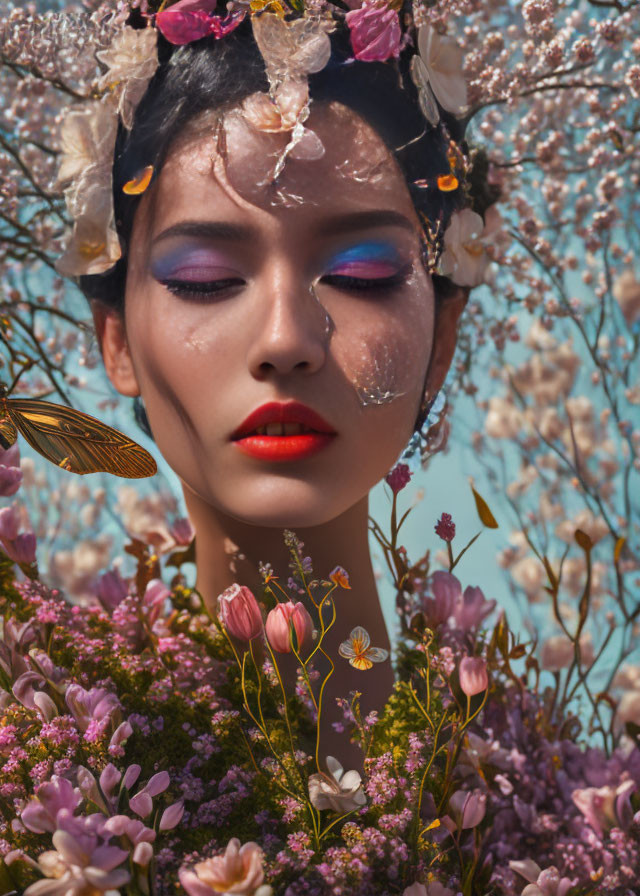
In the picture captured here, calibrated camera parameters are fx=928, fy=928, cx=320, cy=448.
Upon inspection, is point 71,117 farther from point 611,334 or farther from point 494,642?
point 611,334

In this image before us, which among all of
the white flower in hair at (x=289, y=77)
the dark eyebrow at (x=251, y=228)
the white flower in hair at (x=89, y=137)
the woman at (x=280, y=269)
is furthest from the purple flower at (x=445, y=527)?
the white flower in hair at (x=89, y=137)

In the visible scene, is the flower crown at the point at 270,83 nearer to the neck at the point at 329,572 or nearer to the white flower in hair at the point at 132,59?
the white flower in hair at the point at 132,59

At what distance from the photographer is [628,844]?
5.31 feet

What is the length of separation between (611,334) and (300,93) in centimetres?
128

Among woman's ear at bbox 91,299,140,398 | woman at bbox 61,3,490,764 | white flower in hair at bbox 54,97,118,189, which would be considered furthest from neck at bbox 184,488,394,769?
white flower in hair at bbox 54,97,118,189

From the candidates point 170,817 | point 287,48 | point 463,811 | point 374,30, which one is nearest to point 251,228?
point 287,48

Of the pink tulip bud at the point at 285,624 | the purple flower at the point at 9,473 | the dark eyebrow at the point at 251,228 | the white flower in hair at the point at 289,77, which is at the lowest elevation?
the pink tulip bud at the point at 285,624

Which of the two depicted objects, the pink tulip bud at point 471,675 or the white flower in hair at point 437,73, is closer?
the pink tulip bud at point 471,675

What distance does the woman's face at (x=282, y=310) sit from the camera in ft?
4.89

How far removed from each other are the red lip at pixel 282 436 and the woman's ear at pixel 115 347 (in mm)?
349

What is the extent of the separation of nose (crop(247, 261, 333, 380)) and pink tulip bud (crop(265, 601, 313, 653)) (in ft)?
1.22

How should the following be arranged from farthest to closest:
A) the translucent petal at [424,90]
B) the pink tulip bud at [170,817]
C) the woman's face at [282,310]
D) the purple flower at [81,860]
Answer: the translucent petal at [424,90] → the woman's face at [282,310] → the pink tulip bud at [170,817] → the purple flower at [81,860]

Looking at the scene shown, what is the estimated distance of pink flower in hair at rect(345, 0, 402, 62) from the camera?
154 centimetres

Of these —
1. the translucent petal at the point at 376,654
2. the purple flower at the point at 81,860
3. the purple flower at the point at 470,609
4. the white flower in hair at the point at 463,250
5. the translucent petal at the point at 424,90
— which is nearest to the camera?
the purple flower at the point at 81,860
